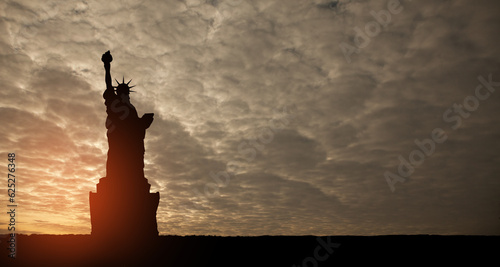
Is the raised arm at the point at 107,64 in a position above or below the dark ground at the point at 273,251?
above

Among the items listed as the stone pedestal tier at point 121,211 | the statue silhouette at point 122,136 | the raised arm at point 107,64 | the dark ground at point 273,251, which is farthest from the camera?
the raised arm at point 107,64

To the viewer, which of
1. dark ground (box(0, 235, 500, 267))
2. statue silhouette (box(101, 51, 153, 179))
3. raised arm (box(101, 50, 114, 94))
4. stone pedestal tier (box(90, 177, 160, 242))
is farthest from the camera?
raised arm (box(101, 50, 114, 94))

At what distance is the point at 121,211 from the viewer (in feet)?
43.5

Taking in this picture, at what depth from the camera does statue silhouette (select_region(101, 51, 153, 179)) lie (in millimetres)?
13633

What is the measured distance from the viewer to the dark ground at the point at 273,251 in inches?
393

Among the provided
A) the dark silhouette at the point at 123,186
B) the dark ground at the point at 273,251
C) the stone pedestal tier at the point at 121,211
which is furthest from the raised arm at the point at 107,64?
the dark ground at the point at 273,251

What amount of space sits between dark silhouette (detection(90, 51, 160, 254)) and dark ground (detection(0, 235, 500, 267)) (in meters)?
0.97

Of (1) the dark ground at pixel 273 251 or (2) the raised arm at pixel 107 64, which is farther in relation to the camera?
(2) the raised arm at pixel 107 64

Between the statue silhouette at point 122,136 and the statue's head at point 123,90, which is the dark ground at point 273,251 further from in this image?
the statue's head at point 123,90

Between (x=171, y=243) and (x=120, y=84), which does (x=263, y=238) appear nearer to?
(x=171, y=243)

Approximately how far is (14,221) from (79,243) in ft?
8.43

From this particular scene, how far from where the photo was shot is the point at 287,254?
34.4 ft

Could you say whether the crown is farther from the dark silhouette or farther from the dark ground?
the dark ground

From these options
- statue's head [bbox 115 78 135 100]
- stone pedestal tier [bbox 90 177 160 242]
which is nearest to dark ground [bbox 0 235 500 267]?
stone pedestal tier [bbox 90 177 160 242]
